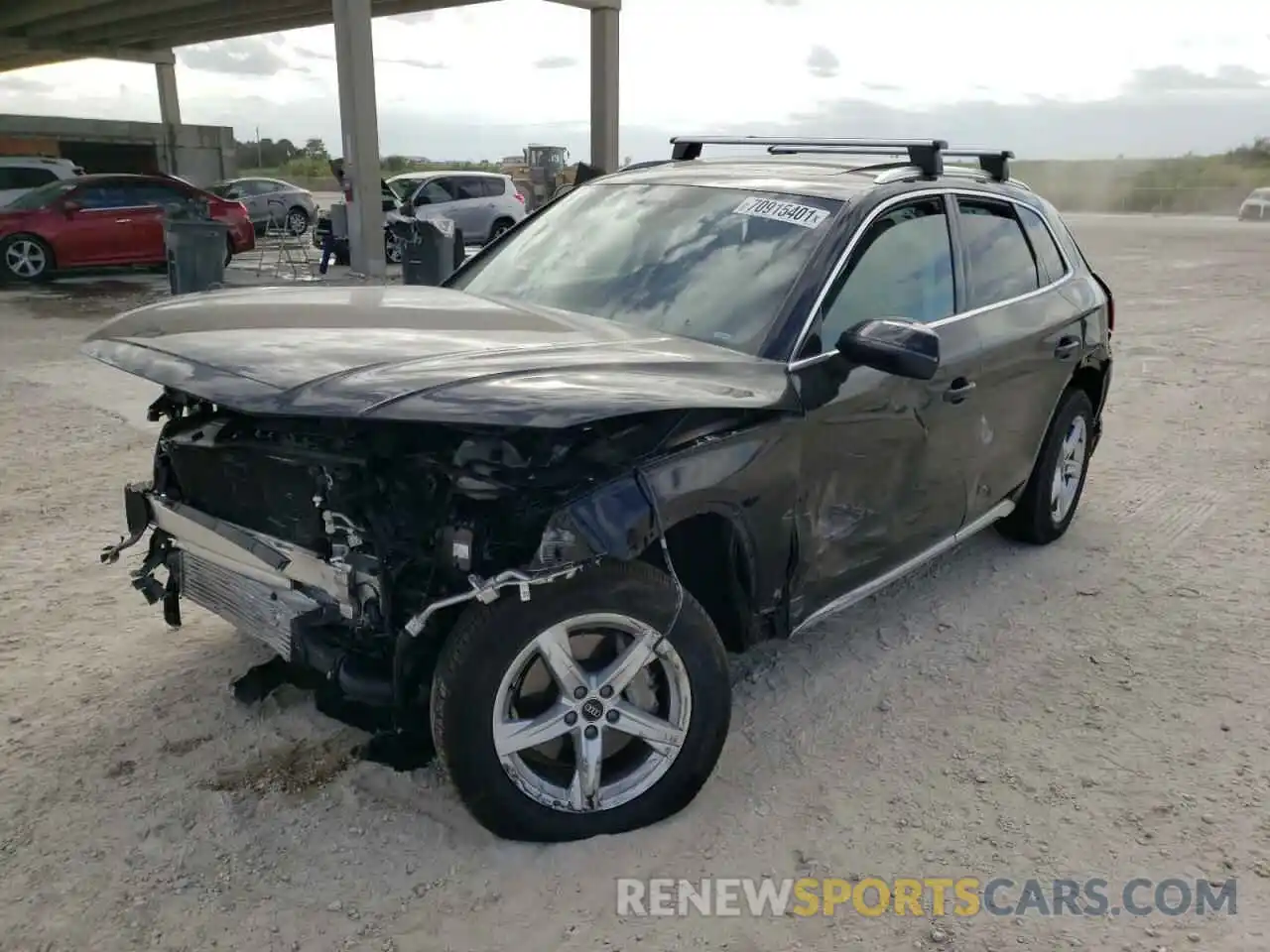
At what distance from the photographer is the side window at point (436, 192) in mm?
19469

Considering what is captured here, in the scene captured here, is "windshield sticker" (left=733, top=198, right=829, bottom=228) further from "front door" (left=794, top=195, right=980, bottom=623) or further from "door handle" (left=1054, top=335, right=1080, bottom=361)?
"door handle" (left=1054, top=335, right=1080, bottom=361)

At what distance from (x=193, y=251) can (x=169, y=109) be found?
24140 mm

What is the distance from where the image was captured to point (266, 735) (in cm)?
328

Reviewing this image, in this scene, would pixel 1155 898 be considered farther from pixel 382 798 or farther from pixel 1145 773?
pixel 382 798

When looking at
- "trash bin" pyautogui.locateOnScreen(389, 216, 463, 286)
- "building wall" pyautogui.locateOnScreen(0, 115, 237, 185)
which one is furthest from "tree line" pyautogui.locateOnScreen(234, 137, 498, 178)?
"trash bin" pyautogui.locateOnScreen(389, 216, 463, 286)

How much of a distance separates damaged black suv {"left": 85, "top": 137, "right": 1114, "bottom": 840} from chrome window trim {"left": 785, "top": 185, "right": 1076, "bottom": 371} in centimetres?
1

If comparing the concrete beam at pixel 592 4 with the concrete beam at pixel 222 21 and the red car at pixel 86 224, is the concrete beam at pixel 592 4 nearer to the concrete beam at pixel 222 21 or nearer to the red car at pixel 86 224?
the concrete beam at pixel 222 21

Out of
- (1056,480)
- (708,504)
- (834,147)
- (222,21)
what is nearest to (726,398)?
(708,504)

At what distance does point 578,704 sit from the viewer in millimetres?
2729

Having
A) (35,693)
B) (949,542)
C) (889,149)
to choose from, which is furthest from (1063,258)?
(35,693)

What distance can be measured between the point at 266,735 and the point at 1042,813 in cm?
243

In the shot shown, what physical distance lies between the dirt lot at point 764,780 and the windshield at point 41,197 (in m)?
11.6

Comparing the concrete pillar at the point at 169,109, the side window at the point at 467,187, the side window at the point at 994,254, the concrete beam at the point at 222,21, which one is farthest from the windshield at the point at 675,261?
the concrete pillar at the point at 169,109

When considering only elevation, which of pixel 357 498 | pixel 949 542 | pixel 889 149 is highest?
pixel 889 149
